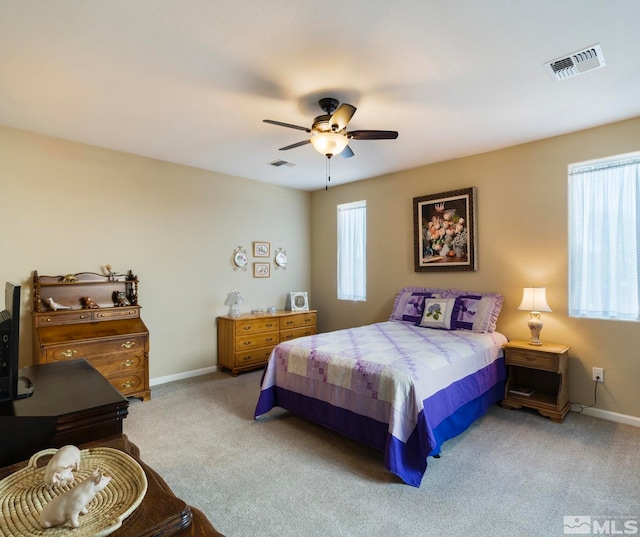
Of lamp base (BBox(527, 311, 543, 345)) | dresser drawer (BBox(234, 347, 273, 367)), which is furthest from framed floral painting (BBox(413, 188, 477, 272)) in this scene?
dresser drawer (BBox(234, 347, 273, 367))

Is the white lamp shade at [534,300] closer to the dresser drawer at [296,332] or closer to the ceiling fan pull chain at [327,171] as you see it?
the ceiling fan pull chain at [327,171]

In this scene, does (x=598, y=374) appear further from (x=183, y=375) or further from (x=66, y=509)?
Answer: (x=183, y=375)

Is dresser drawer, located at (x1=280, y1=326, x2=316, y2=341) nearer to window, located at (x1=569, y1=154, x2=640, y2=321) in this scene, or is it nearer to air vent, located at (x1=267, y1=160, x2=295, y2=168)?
air vent, located at (x1=267, y1=160, x2=295, y2=168)

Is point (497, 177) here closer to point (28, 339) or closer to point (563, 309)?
point (563, 309)

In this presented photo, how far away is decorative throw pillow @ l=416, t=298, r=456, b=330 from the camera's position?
3.90 meters

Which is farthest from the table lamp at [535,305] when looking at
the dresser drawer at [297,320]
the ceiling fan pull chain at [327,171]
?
the dresser drawer at [297,320]

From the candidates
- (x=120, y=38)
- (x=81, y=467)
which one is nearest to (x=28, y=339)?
(x=120, y=38)

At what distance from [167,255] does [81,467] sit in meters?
3.75

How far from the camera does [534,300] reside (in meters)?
3.45

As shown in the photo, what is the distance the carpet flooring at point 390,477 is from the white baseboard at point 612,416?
2.9 inches

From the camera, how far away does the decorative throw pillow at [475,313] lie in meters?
3.73

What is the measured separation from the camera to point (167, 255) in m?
4.41

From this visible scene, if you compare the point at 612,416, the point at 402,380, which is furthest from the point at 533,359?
the point at 402,380

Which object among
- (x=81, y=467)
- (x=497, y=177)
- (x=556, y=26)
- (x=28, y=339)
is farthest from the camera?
(x=497, y=177)
